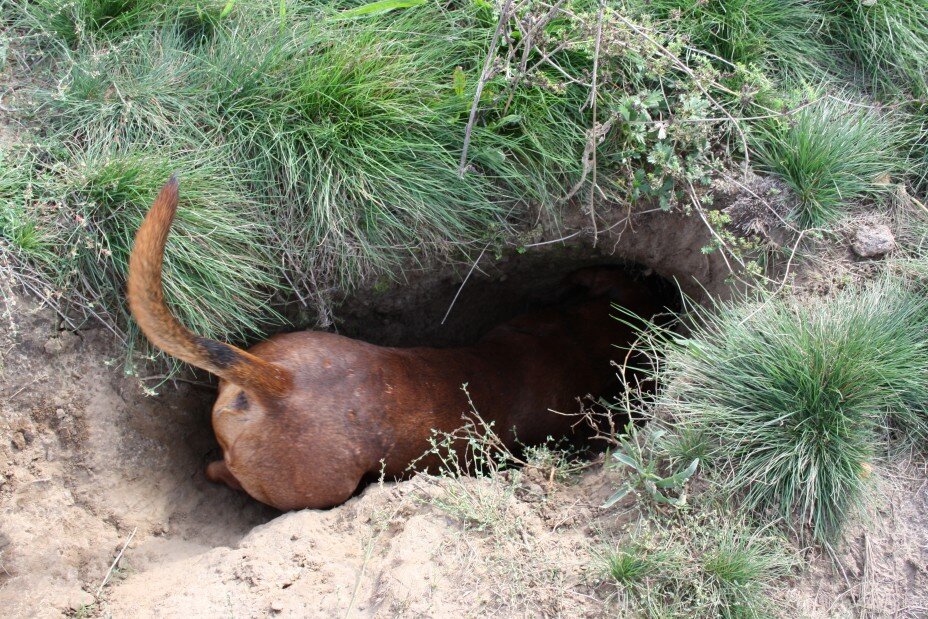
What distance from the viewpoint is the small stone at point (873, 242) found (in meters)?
2.87

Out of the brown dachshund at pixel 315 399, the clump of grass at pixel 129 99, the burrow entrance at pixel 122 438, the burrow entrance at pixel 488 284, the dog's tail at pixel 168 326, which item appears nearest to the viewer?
the dog's tail at pixel 168 326

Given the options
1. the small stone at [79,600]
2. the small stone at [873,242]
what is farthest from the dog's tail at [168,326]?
the small stone at [873,242]

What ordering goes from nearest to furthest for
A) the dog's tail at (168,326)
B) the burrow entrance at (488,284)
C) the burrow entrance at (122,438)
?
the dog's tail at (168,326) < the burrow entrance at (122,438) < the burrow entrance at (488,284)

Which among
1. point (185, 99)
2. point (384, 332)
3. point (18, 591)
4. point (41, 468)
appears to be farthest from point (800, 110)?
point (18, 591)

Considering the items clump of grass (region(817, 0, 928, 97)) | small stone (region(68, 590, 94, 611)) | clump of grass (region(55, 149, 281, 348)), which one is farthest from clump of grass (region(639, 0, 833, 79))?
small stone (region(68, 590, 94, 611))

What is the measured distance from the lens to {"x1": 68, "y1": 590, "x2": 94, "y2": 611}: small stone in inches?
97.3

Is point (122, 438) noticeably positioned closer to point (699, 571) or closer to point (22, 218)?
point (22, 218)

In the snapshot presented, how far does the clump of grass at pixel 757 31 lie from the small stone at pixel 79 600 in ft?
10.3

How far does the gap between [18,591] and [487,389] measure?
1.99 metres

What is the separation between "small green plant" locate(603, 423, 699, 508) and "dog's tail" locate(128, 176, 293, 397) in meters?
1.27

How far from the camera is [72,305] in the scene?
270cm

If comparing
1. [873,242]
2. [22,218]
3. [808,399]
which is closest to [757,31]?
[873,242]

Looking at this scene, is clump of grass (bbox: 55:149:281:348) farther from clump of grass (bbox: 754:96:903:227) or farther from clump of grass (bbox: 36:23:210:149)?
clump of grass (bbox: 754:96:903:227)

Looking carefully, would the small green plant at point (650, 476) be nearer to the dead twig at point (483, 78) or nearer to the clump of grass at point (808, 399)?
the clump of grass at point (808, 399)
